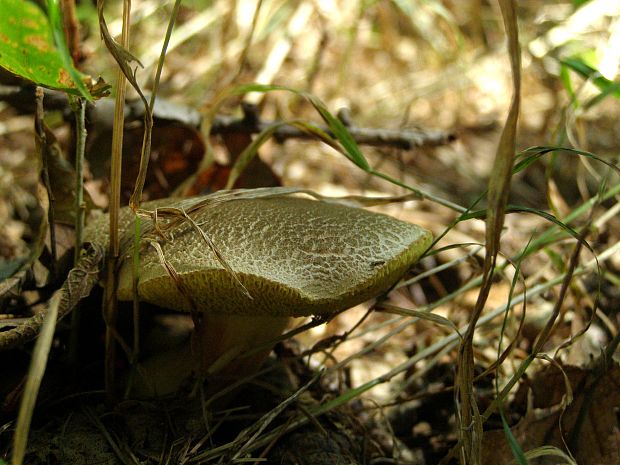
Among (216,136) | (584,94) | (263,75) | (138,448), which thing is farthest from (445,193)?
(138,448)

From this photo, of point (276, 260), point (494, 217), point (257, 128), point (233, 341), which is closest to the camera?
point (494, 217)

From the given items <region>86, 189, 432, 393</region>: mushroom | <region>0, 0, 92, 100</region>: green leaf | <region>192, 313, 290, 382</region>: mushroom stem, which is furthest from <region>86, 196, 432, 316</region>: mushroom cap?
<region>0, 0, 92, 100</region>: green leaf

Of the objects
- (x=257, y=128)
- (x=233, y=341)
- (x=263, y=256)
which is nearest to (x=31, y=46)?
(x=263, y=256)

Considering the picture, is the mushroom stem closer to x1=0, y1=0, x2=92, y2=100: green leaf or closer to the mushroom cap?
the mushroom cap

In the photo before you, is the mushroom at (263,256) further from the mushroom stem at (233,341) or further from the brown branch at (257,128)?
the brown branch at (257,128)

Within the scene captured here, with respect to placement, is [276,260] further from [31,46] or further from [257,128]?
[257,128]

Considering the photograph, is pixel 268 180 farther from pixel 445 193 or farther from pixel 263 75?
pixel 445 193
